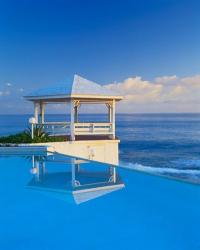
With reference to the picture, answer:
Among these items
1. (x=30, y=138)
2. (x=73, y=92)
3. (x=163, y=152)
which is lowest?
(x=163, y=152)

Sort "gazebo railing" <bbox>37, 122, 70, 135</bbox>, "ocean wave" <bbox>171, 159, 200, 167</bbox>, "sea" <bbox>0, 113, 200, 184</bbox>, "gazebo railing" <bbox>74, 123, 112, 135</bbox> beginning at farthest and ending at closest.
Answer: "ocean wave" <bbox>171, 159, 200, 167</bbox>
"sea" <bbox>0, 113, 200, 184</bbox>
"gazebo railing" <bbox>37, 122, 70, 135</bbox>
"gazebo railing" <bbox>74, 123, 112, 135</bbox>

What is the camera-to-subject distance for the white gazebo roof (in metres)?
12.7

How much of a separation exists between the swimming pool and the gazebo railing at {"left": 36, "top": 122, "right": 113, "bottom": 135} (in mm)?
4692

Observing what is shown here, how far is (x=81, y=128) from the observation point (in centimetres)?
1332

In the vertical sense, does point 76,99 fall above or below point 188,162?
above

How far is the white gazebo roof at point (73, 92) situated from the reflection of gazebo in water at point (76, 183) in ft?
13.5

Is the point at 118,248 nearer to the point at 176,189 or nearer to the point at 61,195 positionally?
the point at 61,195

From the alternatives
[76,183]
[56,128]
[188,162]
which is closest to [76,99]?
[56,128]

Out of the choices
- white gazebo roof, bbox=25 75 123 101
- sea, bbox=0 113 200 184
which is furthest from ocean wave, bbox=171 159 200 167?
white gazebo roof, bbox=25 75 123 101

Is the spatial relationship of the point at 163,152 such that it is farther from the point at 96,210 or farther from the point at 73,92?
the point at 96,210

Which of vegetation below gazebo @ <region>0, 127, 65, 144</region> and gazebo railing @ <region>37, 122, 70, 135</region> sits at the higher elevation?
gazebo railing @ <region>37, 122, 70, 135</region>

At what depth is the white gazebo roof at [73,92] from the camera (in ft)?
41.7

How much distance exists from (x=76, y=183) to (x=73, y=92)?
5.71 meters

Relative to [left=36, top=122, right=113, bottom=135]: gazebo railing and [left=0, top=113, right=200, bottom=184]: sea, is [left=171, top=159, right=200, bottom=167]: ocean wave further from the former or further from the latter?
[left=36, top=122, right=113, bottom=135]: gazebo railing
